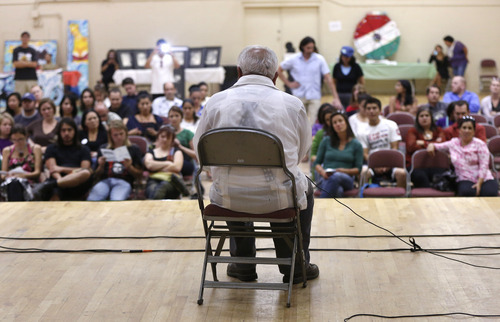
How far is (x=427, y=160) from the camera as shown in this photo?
6.63m

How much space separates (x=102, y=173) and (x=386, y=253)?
10.2 ft

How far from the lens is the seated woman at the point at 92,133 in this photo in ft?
23.5

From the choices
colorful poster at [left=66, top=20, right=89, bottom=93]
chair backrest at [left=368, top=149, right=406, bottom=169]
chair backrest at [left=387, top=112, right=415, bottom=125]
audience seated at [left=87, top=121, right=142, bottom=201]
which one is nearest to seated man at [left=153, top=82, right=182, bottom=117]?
chair backrest at [left=387, top=112, right=415, bottom=125]

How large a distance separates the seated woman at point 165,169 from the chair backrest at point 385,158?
1.65m

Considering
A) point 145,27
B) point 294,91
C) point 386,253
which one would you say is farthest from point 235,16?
point 386,253

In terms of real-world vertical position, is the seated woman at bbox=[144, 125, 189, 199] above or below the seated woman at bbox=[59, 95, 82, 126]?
below

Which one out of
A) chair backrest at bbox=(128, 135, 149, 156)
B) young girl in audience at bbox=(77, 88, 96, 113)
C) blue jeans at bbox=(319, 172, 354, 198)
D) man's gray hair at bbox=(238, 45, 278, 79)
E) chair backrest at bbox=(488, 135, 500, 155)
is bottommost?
blue jeans at bbox=(319, 172, 354, 198)

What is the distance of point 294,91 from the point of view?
9281 mm

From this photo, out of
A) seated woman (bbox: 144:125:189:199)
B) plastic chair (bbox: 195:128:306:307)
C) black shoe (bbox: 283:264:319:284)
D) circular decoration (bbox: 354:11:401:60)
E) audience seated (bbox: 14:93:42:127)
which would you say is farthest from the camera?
circular decoration (bbox: 354:11:401:60)

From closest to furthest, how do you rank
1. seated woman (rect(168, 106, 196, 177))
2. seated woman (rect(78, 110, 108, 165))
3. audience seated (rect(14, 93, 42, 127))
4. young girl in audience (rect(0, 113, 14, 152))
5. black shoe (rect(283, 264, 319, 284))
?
black shoe (rect(283, 264, 319, 284)) → seated woman (rect(168, 106, 196, 177)) → seated woman (rect(78, 110, 108, 165)) → young girl in audience (rect(0, 113, 14, 152)) → audience seated (rect(14, 93, 42, 127))

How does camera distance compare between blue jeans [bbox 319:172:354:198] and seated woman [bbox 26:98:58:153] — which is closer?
blue jeans [bbox 319:172:354:198]

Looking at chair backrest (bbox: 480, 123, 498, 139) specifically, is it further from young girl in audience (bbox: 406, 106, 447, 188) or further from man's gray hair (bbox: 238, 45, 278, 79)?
man's gray hair (bbox: 238, 45, 278, 79)

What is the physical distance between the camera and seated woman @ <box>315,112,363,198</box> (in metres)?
6.34

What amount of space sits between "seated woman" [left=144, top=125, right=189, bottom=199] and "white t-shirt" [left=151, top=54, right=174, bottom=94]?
516cm
